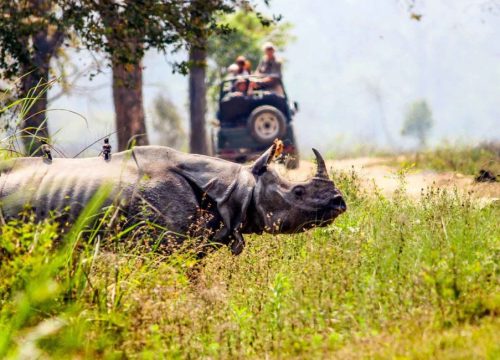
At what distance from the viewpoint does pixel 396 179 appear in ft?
40.9

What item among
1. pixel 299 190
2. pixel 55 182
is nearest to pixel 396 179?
pixel 299 190

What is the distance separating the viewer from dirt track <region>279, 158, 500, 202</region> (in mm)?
12383

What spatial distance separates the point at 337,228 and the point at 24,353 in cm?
364

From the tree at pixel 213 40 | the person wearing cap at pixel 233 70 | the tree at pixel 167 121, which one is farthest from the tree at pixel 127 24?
the tree at pixel 167 121

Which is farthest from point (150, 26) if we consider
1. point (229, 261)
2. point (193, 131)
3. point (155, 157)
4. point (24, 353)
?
point (193, 131)

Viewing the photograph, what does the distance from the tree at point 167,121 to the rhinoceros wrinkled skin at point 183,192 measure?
3714cm

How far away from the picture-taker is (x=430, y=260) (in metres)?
7.49

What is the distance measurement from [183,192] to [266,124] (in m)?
12.8

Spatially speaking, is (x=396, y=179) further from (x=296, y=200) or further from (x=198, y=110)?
(x=198, y=110)

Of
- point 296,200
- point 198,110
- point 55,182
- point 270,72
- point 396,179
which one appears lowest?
point 396,179

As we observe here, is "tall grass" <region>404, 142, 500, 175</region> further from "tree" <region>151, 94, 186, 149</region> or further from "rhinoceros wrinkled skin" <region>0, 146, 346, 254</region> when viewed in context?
"tree" <region>151, 94, 186, 149</region>

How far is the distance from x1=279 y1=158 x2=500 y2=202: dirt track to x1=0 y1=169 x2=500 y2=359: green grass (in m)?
4.06

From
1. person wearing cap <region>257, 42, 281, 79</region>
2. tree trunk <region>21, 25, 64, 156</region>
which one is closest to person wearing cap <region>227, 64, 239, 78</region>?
person wearing cap <region>257, 42, 281, 79</region>

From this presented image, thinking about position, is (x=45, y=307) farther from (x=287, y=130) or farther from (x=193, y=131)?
(x=193, y=131)
